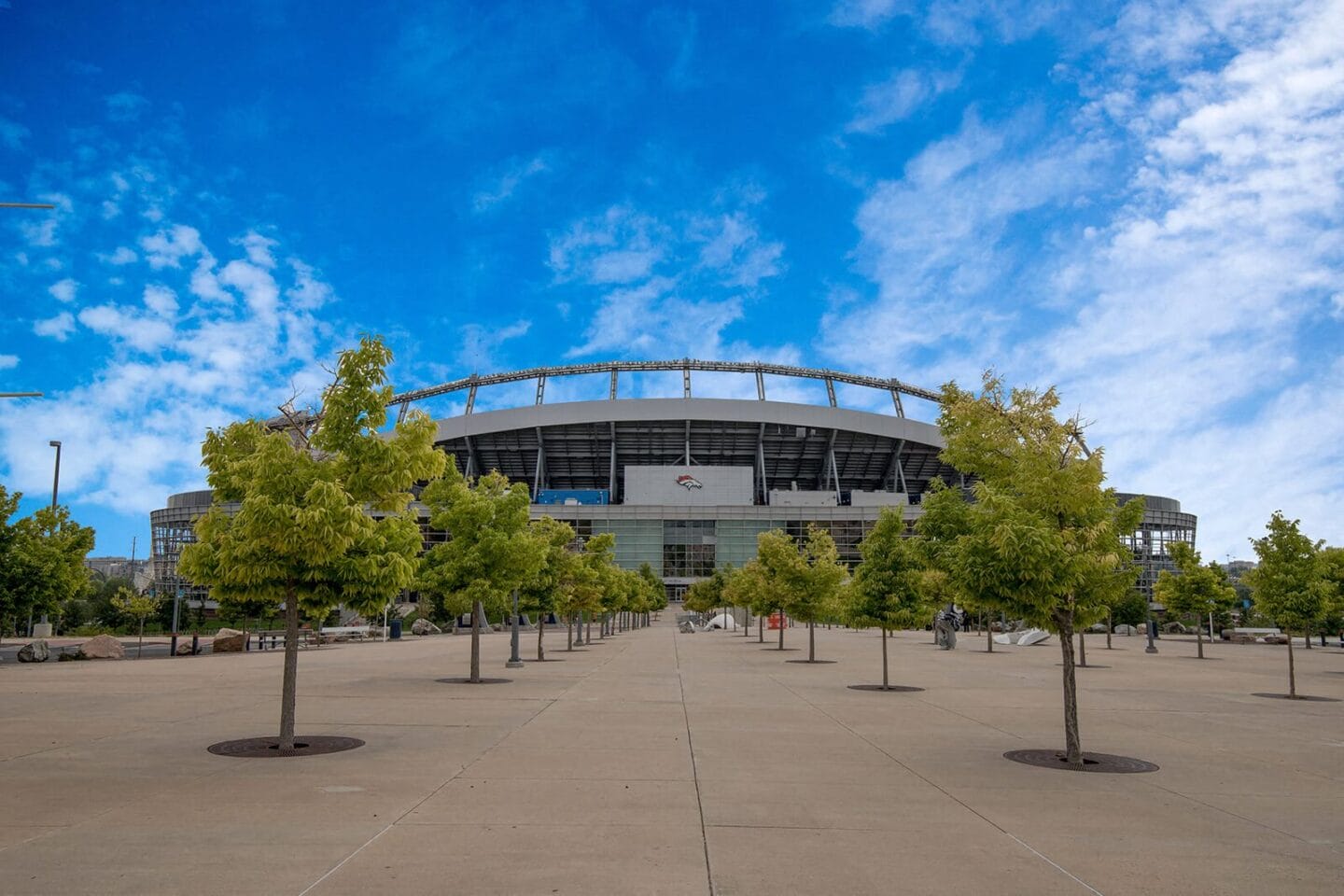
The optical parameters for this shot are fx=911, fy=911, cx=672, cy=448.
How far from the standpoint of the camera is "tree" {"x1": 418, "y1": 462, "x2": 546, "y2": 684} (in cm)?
2255

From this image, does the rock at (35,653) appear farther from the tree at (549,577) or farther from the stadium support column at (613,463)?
the stadium support column at (613,463)

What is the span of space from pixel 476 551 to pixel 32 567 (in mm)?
17217

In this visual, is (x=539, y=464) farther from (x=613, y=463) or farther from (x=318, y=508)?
(x=318, y=508)

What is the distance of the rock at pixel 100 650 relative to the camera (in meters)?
31.8

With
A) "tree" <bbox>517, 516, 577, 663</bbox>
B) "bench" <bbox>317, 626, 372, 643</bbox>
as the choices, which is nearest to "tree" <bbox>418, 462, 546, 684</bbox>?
"tree" <bbox>517, 516, 577, 663</bbox>

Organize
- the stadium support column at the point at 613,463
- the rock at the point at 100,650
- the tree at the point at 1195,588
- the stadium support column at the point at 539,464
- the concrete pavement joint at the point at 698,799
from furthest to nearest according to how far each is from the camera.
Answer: the stadium support column at the point at 613,463, the stadium support column at the point at 539,464, the tree at the point at 1195,588, the rock at the point at 100,650, the concrete pavement joint at the point at 698,799

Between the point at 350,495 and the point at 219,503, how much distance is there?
224 centimetres

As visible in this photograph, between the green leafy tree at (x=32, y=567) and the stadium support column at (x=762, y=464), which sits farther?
the stadium support column at (x=762, y=464)

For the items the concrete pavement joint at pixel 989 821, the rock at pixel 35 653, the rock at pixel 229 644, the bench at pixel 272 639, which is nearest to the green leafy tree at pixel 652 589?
the bench at pixel 272 639

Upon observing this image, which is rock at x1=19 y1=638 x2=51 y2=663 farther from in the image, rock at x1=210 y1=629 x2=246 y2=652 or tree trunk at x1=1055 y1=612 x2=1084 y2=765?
→ tree trunk at x1=1055 y1=612 x2=1084 y2=765

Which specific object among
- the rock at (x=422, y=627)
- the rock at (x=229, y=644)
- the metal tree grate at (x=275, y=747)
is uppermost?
the metal tree grate at (x=275, y=747)

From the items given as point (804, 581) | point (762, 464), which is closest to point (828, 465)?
point (762, 464)

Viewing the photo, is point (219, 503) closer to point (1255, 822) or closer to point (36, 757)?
point (36, 757)

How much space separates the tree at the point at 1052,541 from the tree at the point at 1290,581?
13.4m
